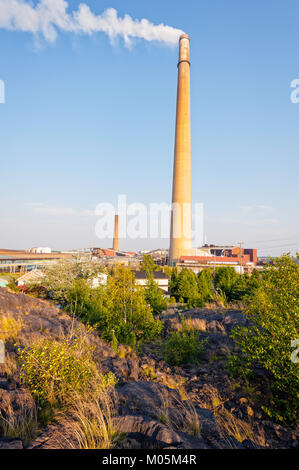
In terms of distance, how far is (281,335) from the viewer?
6.52m

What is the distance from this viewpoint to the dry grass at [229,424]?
207 inches

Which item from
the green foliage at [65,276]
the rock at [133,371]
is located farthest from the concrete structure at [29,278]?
the rock at [133,371]

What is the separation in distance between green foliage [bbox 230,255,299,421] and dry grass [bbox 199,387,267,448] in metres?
0.60

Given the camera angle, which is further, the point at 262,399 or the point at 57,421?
the point at 262,399

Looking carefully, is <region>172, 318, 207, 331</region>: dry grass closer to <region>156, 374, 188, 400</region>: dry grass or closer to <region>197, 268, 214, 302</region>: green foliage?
<region>156, 374, 188, 400</region>: dry grass

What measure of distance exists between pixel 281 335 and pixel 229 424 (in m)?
2.42

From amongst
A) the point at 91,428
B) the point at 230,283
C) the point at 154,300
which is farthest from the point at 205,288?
the point at 91,428

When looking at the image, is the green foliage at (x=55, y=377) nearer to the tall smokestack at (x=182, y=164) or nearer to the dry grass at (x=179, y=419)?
the dry grass at (x=179, y=419)

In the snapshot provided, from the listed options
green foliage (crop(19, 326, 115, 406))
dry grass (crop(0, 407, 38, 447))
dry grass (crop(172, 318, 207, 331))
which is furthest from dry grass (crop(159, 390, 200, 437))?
dry grass (crop(172, 318, 207, 331))
